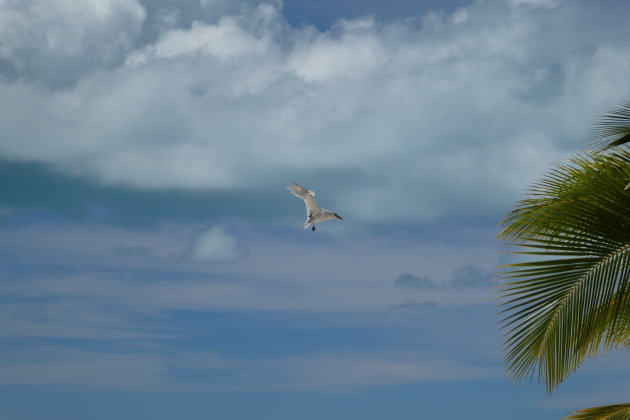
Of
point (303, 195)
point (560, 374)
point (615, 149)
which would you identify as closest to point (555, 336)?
point (560, 374)

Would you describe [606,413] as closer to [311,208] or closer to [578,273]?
[578,273]

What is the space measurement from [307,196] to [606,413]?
7936mm

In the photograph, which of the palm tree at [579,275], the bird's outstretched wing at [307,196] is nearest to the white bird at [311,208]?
the bird's outstretched wing at [307,196]

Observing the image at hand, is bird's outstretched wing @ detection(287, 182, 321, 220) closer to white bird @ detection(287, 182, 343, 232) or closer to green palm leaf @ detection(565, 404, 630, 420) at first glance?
white bird @ detection(287, 182, 343, 232)

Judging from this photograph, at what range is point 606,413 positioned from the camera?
27.5ft

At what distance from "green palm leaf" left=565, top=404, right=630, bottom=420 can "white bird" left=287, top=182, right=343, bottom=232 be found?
7.42 meters

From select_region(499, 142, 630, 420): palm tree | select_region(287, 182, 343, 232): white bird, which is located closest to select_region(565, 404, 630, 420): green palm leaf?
select_region(499, 142, 630, 420): palm tree

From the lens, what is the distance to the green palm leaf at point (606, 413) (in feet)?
26.9

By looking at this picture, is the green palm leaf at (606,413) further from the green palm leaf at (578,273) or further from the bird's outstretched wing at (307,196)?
the bird's outstretched wing at (307,196)

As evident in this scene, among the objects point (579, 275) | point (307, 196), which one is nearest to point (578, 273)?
point (579, 275)

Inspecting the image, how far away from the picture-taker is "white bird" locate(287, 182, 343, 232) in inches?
586

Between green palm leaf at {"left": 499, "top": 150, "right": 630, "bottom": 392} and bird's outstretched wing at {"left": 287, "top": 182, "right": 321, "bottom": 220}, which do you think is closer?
green palm leaf at {"left": 499, "top": 150, "right": 630, "bottom": 392}

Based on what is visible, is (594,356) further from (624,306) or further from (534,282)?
(534,282)

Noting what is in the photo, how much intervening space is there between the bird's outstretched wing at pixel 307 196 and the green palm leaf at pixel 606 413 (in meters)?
7.47
